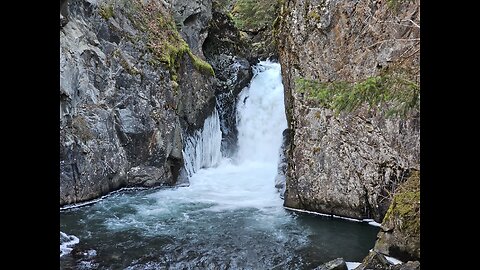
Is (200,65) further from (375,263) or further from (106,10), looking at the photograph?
(375,263)

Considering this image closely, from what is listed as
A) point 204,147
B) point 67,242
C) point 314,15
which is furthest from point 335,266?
point 204,147

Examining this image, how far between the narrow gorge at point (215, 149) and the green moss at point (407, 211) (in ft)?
0.10

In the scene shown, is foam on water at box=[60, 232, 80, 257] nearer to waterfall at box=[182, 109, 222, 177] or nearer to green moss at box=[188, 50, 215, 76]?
waterfall at box=[182, 109, 222, 177]

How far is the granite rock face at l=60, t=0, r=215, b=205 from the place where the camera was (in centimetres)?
1162

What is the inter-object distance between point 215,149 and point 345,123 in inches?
328

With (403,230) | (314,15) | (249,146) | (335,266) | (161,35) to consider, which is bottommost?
(335,266)

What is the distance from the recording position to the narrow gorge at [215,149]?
26.6 feet

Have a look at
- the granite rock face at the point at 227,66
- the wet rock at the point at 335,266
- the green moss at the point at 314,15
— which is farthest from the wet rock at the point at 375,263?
the granite rock face at the point at 227,66

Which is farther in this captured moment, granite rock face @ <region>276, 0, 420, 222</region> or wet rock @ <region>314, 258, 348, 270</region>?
granite rock face @ <region>276, 0, 420, 222</region>

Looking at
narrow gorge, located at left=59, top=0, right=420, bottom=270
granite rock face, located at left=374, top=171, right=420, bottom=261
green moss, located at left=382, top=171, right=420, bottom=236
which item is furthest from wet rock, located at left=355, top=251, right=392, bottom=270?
green moss, located at left=382, top=171, right=420, bottom=236

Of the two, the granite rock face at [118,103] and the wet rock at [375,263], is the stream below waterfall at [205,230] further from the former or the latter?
the wet rock at [375,263]

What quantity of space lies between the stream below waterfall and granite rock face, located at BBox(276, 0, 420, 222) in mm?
744

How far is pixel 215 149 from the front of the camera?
18.0 meters

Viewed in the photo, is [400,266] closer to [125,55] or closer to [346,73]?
[346,73]
